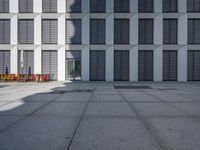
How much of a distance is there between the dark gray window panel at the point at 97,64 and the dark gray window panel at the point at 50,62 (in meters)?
5.28

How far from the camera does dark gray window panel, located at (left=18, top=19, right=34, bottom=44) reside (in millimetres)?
36094

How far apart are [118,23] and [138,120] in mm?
28802

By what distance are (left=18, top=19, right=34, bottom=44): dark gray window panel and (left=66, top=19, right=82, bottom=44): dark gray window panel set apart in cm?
533

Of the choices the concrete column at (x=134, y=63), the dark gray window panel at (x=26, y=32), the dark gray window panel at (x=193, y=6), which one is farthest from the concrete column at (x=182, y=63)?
the dark gray window panel at (x=26, y=32)

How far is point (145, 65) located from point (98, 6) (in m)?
11.0

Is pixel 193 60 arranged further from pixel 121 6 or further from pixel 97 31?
pixel 97 31

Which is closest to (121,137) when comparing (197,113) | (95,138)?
(95,138)

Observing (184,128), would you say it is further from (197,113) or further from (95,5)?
(95,5)

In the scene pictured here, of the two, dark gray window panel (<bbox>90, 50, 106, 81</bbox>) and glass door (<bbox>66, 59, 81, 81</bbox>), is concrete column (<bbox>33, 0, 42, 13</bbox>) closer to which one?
glass door (<bbox>66, 59, 81, 81</bbox>)

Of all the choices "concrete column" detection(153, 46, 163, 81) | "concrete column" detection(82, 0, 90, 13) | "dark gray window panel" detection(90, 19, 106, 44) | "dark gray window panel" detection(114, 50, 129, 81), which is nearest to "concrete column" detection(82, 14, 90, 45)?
"dark gray window panel" detection(90, 19, 106, 44)

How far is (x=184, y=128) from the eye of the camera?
7.52 meters

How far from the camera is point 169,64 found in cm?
3566

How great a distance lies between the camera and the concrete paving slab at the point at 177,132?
585 cm

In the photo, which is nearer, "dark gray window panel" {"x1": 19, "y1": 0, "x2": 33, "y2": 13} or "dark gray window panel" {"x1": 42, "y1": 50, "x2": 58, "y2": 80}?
"dark gray window panel" {"x1": 42, "y1": 50, "x2": 58, "y2": 80}
